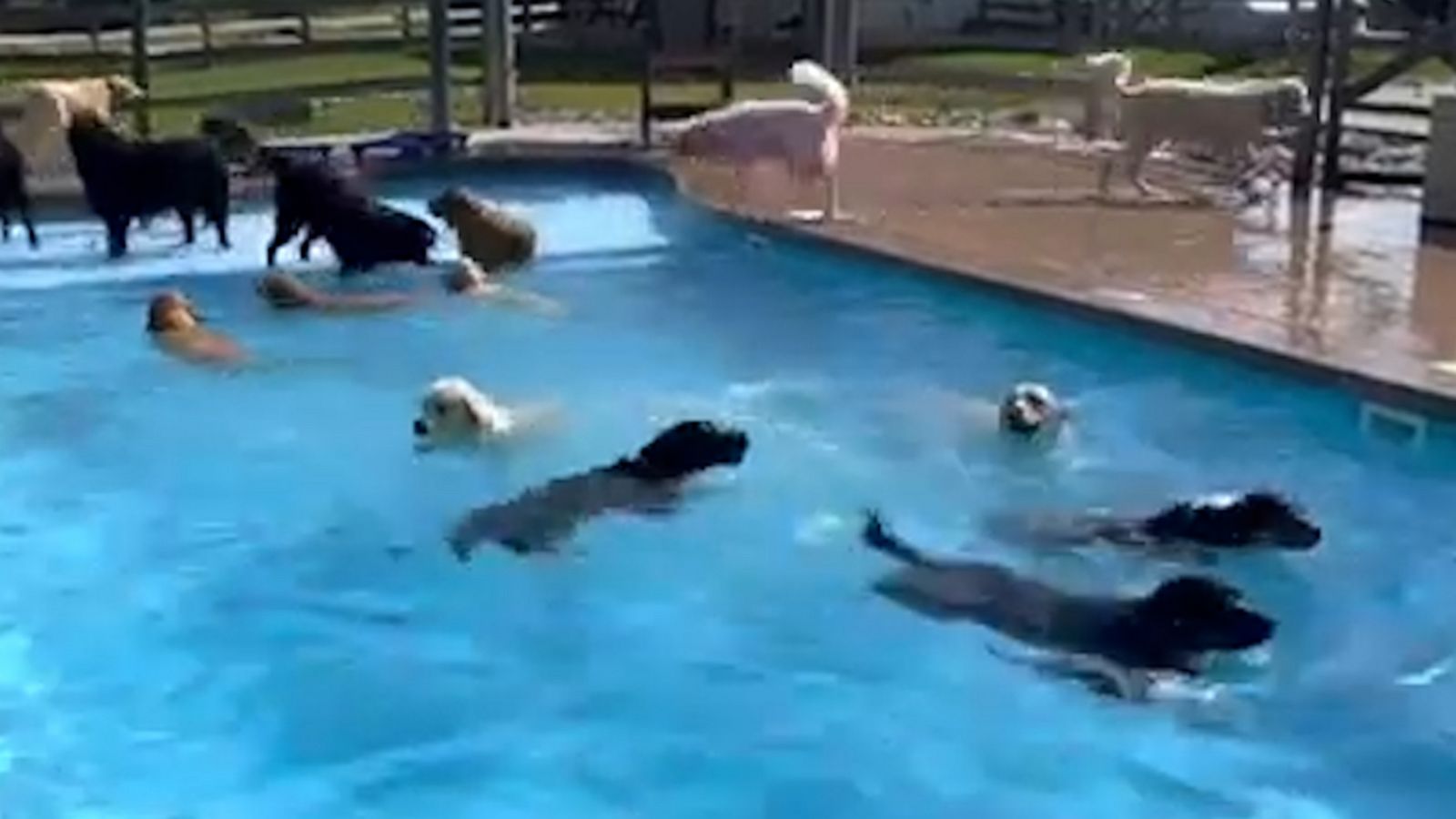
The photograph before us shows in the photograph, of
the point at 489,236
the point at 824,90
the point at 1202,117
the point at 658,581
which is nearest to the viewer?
the point at 658,581

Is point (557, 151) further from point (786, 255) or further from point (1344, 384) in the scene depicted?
point (1344, 384)

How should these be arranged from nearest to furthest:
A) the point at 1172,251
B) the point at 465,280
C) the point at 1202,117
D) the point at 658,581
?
the point at 658,581
the point at 465,280
the point at 1172,251
the point at 1202,117

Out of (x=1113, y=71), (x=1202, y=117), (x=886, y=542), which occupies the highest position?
(x=1113, y=71)

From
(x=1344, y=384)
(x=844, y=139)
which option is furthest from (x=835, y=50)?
(x=1344, y=384)

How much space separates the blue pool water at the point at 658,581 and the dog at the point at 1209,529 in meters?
0.11

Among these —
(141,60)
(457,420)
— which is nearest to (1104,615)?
(457,420)

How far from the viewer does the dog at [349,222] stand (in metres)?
11.5

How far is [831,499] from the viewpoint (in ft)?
27.0

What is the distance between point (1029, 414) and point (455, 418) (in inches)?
83.8

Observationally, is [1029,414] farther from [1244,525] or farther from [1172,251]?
[1172,251]

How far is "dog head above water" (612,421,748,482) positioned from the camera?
310 inches

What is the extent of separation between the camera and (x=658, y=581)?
24.5 ft

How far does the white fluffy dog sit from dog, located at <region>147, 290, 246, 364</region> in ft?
17.2

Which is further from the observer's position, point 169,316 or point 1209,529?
point 169,316
